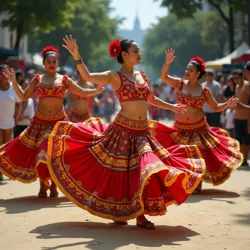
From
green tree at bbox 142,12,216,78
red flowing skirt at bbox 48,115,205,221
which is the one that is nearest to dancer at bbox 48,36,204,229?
red flowing skirt at bbox 48,115,205,221

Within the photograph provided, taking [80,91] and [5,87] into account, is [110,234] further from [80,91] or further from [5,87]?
[5,87]

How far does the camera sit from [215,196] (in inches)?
412

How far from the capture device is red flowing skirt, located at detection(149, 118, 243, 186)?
10547 millimetres

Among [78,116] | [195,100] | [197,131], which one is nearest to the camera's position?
[195,100]

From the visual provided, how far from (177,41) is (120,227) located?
294 feet

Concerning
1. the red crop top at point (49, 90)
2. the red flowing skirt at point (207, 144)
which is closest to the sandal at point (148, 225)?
the red flowing skirt at point (207, 144)

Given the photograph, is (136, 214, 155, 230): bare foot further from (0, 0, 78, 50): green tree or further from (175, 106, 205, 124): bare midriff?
(0, 0, 78, 50): green tree

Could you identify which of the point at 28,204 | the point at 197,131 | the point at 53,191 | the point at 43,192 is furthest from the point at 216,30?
the point at 28,204

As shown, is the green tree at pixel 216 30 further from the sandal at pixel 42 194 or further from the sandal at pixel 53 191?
the sandal at pixel 42 194

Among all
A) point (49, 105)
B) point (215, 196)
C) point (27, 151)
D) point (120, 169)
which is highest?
point (49, 105)

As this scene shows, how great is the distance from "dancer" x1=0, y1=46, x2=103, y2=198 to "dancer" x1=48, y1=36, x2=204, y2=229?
6.40 feet

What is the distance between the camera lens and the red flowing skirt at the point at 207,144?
34.6ft

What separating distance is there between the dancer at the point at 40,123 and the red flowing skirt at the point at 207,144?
4.48 ft

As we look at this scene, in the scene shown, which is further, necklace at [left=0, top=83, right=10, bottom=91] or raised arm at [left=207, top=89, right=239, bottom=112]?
necklace at [left=0, top=83, right=10, bottom=91]
